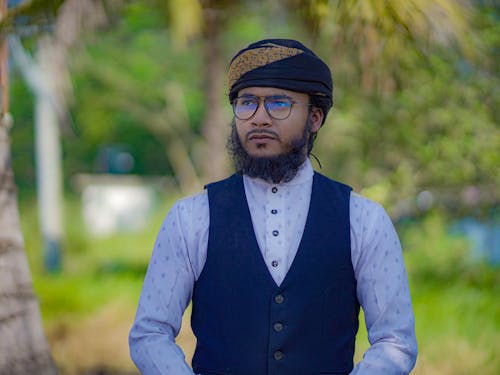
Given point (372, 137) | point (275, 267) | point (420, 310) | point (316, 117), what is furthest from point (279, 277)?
point (420, 310)

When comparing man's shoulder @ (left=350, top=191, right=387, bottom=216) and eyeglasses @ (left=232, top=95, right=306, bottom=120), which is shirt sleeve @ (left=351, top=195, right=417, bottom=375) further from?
eyeglasses @ (left=232, top=95, right=306, bottom=120)

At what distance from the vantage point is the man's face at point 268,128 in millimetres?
2125

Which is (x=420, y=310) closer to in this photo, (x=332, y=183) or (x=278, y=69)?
(x=332, y=183)

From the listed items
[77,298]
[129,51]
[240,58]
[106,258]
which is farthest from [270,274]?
[129,51]

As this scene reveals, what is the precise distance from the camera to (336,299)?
6.81ft

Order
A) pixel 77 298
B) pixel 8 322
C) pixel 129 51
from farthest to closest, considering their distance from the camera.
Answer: pixel 129 51 < pixel 77 298 < pixel 8 322

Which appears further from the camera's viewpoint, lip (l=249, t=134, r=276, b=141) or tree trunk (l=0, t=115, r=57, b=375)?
tree trunk (l=0, t=115, r=57, b=375)

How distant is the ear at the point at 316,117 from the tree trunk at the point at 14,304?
7.47 ft

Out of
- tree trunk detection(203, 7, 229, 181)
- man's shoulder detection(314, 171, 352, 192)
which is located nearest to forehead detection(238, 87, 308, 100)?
man's shoulder detection(314, 171, 352, 192)

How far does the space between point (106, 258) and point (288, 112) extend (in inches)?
644

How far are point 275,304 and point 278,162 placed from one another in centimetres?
39

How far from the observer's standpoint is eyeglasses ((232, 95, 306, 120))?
83.8 inches

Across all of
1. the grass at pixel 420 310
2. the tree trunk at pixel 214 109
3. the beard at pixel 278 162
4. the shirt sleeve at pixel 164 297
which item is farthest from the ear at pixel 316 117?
the tree trunk at pixel 214 109

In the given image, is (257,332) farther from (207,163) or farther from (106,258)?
(106,258)
